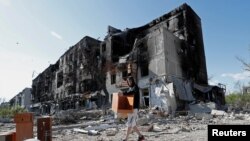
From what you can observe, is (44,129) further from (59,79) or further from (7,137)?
(59,79)

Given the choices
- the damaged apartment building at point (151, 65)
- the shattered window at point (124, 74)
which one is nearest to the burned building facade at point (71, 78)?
the damaged apartment building at point (151, 65)

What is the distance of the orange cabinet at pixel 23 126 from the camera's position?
5719mm

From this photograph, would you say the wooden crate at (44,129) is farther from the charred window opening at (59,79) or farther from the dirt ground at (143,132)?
the charred window opening at (59,79)

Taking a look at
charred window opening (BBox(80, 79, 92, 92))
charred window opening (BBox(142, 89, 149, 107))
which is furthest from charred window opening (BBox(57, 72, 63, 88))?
charred window opening (BBox(142, 89, 149, 107))

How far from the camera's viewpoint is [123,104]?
6973mm

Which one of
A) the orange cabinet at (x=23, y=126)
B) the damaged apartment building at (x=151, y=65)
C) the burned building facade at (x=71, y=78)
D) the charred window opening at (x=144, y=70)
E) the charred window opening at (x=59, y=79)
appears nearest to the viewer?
the orange cabinet at (x=23, y=126)

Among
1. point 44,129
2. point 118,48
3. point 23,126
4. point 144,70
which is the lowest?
point 44,129

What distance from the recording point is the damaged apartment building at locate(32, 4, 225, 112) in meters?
31.1

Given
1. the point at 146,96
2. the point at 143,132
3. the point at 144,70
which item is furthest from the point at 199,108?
the point at 143,132

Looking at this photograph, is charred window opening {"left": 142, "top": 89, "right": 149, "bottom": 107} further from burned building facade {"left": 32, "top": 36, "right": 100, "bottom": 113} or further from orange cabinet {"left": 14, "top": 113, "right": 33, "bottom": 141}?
orange cabinet {"left": 14, "top": 113, "right": 33, "bottom": 141}

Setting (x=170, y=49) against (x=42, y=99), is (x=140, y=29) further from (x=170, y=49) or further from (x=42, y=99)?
(x=42, y=99)

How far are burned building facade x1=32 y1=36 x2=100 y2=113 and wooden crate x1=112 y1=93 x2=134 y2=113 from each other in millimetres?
34364

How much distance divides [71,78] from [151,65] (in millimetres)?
21349

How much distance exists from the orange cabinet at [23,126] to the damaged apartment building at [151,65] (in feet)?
77.3
